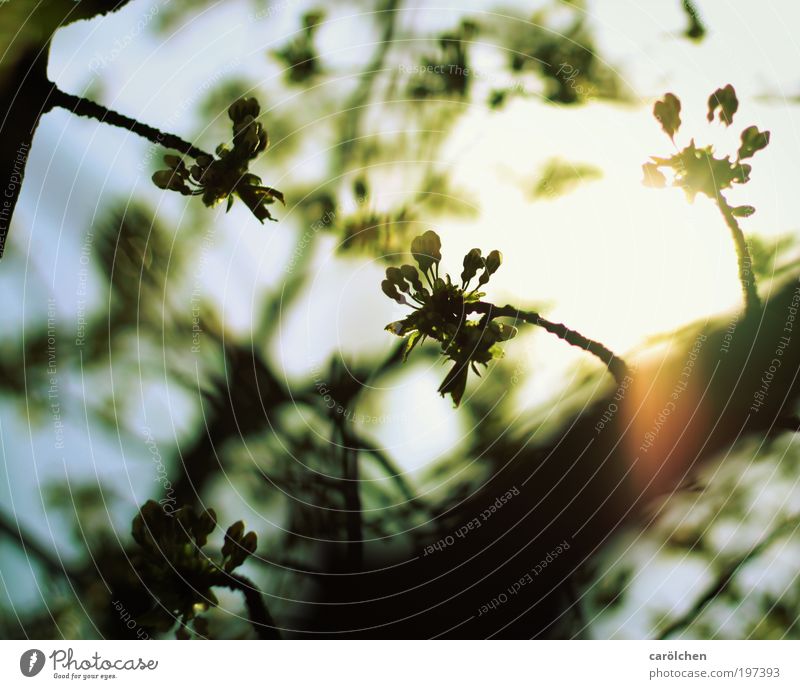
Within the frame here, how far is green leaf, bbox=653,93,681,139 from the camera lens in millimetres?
636

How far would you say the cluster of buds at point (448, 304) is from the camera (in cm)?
53

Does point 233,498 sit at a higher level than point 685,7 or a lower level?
lower

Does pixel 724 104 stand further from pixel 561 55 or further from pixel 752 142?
pixel 561 55

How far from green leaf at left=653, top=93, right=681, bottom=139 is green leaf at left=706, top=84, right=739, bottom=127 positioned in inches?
1.2

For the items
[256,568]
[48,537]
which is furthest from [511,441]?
[48,537]

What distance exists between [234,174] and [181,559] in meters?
0.31

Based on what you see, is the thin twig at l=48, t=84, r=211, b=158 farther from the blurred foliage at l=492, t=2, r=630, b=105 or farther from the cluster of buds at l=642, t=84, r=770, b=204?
the cluster of buds at l=642, t=84, r=770, b=204

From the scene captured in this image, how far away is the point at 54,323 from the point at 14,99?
195mm

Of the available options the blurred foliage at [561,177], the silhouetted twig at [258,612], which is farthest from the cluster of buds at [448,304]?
the silhouetted twig at [258,612]

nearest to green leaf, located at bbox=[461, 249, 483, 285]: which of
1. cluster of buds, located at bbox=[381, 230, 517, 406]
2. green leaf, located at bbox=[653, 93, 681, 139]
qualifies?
cluster of buds, located at bbox=[381, 230, 517, 406]

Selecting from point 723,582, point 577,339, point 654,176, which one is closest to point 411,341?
point 577,339

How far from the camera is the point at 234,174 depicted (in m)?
0.56

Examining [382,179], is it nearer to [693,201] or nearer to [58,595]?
[693,201]

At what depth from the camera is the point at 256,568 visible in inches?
24.6
